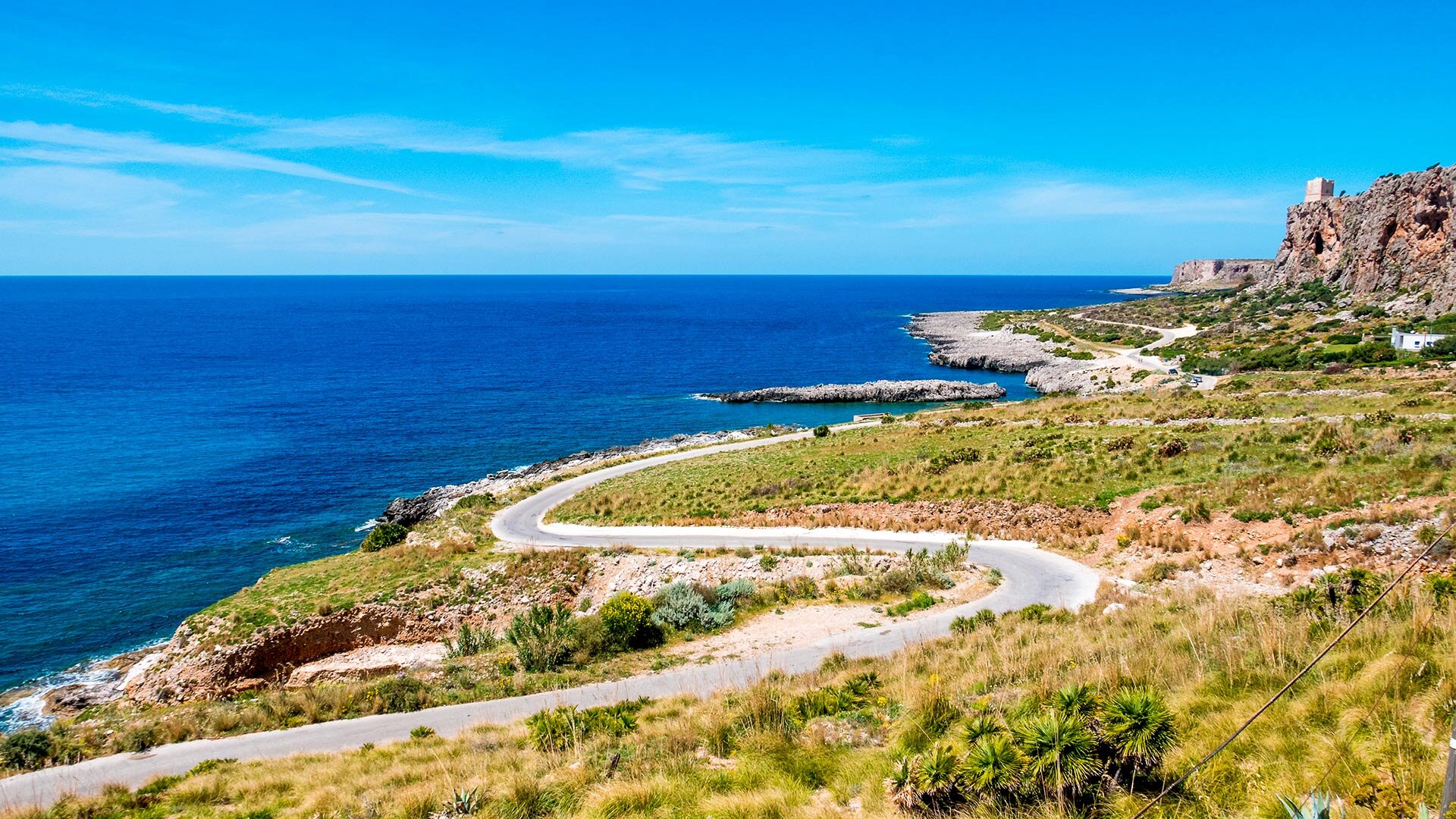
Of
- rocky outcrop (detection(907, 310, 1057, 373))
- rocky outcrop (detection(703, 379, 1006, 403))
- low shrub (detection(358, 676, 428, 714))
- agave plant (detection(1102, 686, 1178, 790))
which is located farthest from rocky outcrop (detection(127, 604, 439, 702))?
rocky outcrop (detection(907, 310, 1057, 373))

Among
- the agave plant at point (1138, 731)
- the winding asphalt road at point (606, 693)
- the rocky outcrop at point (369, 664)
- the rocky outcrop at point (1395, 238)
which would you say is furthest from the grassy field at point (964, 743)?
the rocky outcrop at point (1395, 238)

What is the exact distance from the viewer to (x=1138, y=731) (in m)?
6.24

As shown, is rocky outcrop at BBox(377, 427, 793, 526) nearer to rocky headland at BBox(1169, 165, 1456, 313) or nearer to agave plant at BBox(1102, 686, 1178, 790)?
agave plant at BBox(1102, 686, 1178, 790)

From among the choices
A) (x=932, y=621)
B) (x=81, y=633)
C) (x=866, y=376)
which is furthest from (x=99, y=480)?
(x=866, y=376)

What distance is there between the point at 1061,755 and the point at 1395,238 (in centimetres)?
12597

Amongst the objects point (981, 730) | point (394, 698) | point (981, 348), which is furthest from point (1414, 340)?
point (394, 698)

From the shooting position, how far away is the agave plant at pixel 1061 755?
6.14m

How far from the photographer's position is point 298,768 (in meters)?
11.1

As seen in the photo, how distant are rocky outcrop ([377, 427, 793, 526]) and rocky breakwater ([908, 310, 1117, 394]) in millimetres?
37115

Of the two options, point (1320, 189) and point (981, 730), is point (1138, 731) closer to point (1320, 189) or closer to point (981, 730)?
point (981, 730)

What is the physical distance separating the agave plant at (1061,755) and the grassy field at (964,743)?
0.17m

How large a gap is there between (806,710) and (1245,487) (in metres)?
18.9

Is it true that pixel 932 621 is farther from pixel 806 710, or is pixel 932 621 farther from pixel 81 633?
pixel 81 633

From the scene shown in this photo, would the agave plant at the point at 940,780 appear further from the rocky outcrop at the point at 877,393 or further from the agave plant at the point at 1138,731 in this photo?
the rocky outcrop at the point at 877,393
